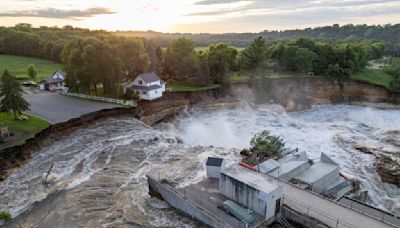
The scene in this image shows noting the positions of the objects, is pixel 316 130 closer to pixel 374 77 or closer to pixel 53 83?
pixel 374 77

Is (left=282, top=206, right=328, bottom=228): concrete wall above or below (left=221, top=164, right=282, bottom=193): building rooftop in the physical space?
below

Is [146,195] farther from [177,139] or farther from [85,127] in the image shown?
[85,127]

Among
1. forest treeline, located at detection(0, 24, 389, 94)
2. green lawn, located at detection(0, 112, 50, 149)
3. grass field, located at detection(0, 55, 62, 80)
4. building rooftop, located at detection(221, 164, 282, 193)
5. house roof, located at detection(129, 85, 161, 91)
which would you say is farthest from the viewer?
grass field, located at detection(0, 55, 62, 80)

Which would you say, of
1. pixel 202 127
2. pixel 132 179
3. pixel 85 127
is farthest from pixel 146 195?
pixel 202 127

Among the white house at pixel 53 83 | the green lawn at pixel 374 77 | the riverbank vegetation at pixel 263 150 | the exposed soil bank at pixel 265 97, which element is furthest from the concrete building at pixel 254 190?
→ the green lawn at pixel 374 77

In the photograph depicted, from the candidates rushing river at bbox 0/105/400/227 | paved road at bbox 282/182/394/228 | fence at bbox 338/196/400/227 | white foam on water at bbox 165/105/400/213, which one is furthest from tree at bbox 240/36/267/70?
fence at bbox 338/196/400/227

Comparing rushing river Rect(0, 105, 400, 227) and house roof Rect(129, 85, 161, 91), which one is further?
house roof Rect(129, 85, 161, 91)

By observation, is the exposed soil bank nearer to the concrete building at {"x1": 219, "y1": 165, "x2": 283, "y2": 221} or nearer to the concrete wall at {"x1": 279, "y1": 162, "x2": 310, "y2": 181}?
the concrete building at {"x1": 219, "y1": 165, "x2": 283, "y2": 221}

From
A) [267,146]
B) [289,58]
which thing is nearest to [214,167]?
[267,146]
